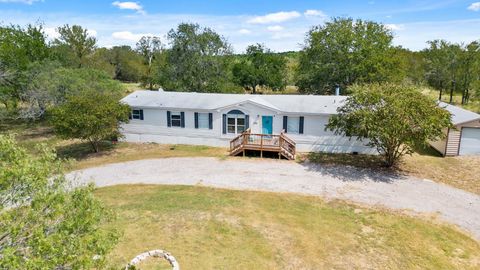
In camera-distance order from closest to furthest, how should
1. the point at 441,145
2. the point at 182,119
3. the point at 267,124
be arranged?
the point at 441,145 < the point at 267,124 < the point at 182,119

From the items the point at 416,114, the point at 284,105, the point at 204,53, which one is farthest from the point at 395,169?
the point at 204,53

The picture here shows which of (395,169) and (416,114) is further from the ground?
(416,114)

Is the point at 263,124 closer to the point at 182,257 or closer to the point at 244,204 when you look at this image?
the point at 244,204

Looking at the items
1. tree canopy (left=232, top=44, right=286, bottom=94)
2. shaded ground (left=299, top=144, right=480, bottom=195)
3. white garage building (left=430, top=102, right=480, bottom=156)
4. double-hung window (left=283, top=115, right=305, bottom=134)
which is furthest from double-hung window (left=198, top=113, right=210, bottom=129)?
tree canopy (left=232, top=44, right=286, bottom=94)

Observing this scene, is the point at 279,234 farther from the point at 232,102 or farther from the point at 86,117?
the point at 86,117

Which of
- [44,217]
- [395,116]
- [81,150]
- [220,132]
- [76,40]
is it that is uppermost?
[76,40]

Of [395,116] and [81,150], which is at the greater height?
[395,116]

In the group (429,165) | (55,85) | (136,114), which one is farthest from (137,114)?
(429,165)
